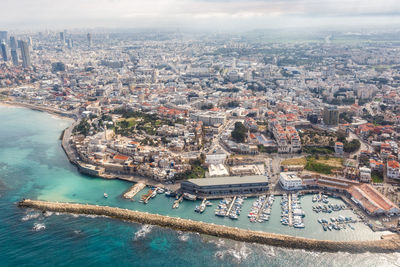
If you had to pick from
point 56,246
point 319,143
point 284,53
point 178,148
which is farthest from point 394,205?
point 284,53

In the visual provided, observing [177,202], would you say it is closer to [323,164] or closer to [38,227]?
[38,227]

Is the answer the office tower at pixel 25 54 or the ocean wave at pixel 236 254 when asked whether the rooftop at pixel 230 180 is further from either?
the office tower at pixel 25 54

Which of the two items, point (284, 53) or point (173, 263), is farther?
point (284, 53)

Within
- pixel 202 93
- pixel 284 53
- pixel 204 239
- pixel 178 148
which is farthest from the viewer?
pixel 284 53

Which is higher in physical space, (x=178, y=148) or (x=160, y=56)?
(x=160, y=56)

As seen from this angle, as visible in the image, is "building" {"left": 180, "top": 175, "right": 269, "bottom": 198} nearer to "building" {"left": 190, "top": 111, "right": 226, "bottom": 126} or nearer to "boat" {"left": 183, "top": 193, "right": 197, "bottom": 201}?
"boat" {"left": 183, "top": 193, "right": 197, "bottom": 201}

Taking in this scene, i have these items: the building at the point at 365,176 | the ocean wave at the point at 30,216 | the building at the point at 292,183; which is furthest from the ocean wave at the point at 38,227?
the building at the point at 365,176

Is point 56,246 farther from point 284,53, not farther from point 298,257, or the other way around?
point 284,53

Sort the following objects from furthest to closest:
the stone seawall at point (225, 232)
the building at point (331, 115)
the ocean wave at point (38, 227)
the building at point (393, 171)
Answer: the building at point (331, 115) → the building at point (393, 171) → the ocean wave at point (38, 227) → the stone seawall at point (225, 232)
